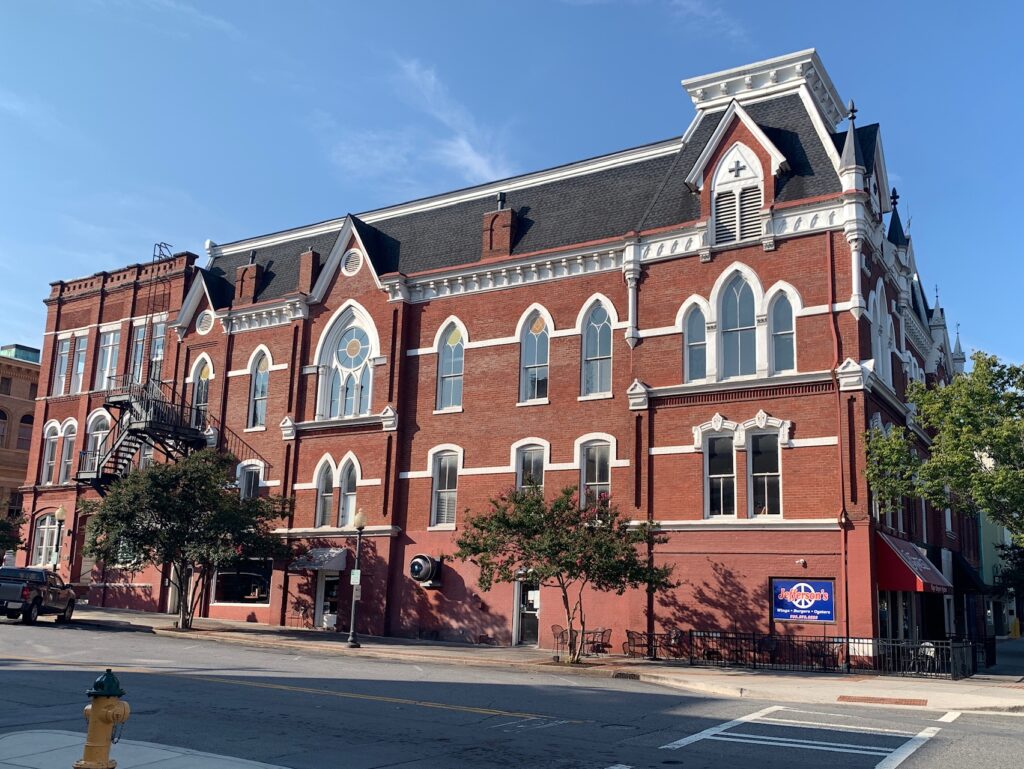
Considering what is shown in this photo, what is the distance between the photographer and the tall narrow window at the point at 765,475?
25.0 metres

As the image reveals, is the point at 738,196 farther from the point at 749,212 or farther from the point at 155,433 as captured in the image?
the point at 155,433

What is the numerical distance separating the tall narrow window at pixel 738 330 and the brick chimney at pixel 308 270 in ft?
53.3

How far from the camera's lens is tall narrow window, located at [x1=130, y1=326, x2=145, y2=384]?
135ft

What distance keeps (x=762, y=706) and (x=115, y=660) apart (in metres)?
13.2

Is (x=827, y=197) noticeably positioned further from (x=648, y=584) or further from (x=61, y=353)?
(x=61, y=353)

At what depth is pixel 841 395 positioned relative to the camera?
79.3 feet

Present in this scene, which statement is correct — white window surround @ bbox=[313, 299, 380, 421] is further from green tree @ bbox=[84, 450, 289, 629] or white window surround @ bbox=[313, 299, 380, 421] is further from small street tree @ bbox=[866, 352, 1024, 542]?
small street tree @ bbox=[866, 352, 1024, 542]

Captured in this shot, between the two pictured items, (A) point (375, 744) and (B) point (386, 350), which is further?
(B) point (386, 350)

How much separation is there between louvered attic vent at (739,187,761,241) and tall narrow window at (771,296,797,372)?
7.33ft

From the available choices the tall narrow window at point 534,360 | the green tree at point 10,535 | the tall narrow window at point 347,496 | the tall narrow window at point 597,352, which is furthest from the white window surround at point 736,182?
the green tree at point 10,535

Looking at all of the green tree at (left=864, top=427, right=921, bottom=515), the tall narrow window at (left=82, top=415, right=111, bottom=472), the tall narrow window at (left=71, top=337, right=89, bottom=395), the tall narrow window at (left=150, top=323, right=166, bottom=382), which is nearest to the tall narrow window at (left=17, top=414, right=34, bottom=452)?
the tall narrow window at (left=71, top=337, right=89, bottom=395)

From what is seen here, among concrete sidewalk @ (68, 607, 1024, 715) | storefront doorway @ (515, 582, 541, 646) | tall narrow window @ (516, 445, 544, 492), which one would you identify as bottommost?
concrete sidewalk @ (68, 607, 1024, 715)

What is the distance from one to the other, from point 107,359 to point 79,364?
6.87 ft

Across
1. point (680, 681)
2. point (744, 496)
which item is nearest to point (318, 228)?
point (744, 496)
